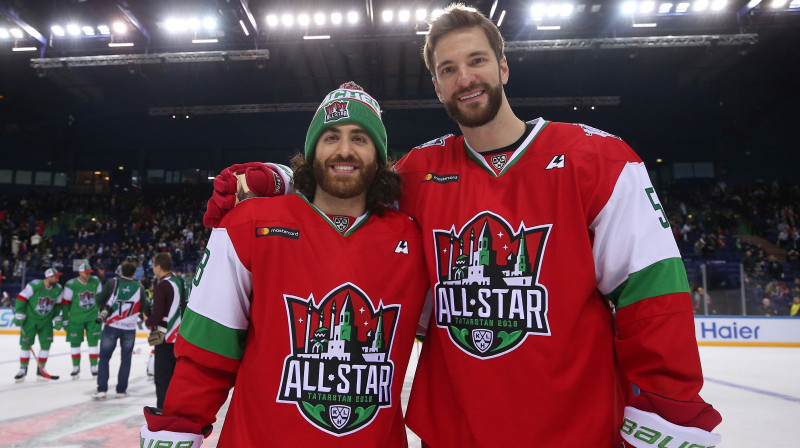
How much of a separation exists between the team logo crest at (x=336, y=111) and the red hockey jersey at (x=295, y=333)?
38 centimetres

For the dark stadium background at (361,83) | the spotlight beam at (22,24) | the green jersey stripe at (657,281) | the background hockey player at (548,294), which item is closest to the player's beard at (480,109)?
the background hockey player at (548,294)

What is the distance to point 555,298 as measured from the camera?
138 centimetres

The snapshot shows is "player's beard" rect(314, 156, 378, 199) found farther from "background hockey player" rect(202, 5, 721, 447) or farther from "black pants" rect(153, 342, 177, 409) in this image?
"black pants" rect(153, 342, 177, 409)


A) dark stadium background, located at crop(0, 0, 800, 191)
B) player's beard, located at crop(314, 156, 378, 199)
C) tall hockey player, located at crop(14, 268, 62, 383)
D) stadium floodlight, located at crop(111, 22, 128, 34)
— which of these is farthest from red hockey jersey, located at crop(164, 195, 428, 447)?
stadium floodlight, located at crop(111, 22, 128, 34)

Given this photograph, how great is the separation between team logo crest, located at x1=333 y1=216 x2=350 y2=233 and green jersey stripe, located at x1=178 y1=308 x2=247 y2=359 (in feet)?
1.52

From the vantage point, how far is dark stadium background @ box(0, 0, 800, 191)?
43.9ft

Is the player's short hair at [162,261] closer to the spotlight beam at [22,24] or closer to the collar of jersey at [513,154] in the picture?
the collar of jersey at [513,154]

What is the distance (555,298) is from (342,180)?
0.77 m

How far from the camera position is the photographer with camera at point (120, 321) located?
18.0 feet

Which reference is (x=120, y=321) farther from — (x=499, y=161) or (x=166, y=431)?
(x=499, y=161)

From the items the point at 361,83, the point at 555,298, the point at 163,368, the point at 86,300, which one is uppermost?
the point at 361,83

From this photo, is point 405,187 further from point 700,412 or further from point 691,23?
point 691,23

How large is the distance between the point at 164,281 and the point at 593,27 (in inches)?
537

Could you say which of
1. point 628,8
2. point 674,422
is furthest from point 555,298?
point 628,8
